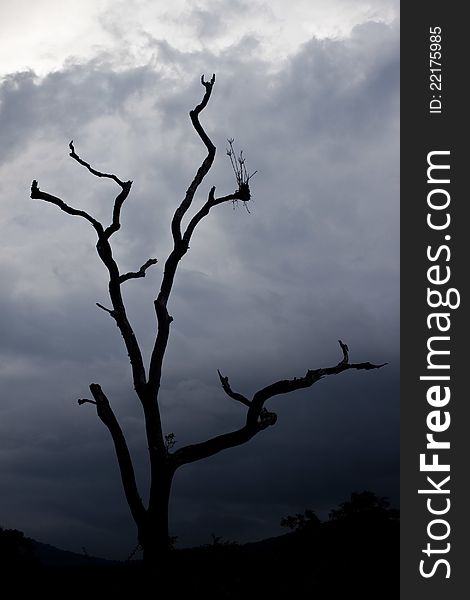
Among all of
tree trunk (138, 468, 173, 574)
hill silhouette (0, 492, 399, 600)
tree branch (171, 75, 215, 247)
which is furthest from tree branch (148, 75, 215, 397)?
hill silhouette (0, 492, 399, 600)

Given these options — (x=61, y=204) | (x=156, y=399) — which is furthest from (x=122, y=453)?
(x=61, y=204)

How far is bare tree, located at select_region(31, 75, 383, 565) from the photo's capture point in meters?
13.7

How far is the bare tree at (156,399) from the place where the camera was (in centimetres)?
1366

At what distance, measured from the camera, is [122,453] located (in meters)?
14.0

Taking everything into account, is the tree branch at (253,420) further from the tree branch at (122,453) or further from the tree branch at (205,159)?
the tree branch at (205,159)

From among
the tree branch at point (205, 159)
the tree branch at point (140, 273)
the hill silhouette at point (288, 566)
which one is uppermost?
the tree branch at point (205, 159)

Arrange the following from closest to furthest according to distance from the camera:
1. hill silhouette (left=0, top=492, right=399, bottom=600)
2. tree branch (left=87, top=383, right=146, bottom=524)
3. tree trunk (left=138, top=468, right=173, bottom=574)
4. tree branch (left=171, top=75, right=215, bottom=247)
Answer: hill silhouette (left=0, top=492, right=399, bottom=600) < tree trunk (left=138, top=468, right=173, bottom=574) < tree branch (left=87, top=383, right=146, bottom=524) < tree branch (left=171, top=75, right=215, bottom=247)

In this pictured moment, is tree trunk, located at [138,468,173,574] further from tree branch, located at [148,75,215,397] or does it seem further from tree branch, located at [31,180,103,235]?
tree branch, located at [31,180,103,235]

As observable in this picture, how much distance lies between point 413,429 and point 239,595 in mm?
3855

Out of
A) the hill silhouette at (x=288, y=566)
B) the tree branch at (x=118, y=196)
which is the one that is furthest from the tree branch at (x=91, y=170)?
the hill silhouette at (x=288, y=566)

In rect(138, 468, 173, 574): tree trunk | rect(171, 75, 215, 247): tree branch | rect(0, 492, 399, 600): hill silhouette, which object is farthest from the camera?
rect(171, 75, 215, 247): tree branch

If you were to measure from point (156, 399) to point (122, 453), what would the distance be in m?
1.27

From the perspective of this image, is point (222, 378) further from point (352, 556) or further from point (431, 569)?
point (431, 569)

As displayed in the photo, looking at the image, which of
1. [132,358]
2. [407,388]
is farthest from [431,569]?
[132,358]
